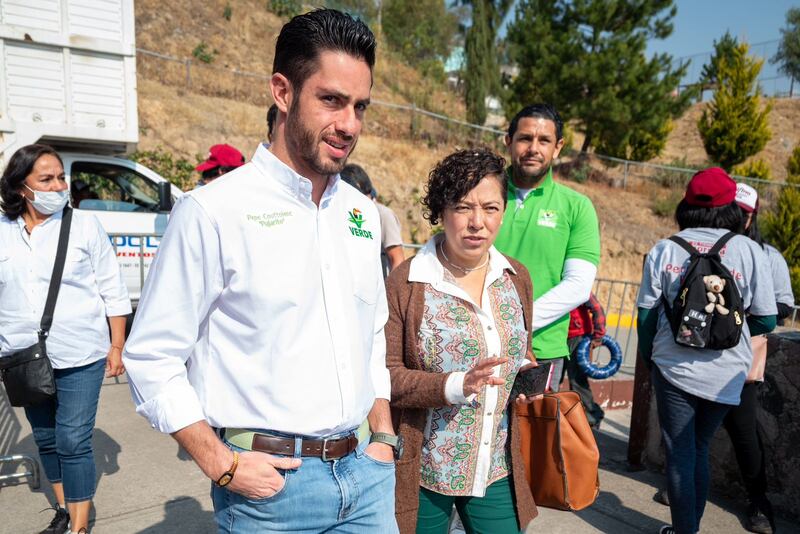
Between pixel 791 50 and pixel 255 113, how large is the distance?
41.2 metres

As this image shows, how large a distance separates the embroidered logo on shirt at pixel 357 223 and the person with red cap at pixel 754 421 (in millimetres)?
2436

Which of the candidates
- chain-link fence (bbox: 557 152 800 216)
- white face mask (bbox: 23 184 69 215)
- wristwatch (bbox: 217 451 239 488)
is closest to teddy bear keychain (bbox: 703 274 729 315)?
wristwatch (bbox: 217 451 239 488)

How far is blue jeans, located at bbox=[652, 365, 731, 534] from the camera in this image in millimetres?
3002

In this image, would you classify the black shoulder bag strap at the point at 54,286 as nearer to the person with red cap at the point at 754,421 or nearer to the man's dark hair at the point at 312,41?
the man's dark hair at the point at 312,41

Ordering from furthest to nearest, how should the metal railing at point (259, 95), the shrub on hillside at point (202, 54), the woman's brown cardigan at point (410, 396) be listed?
the shrub on hillside at point (202, 54), the metal railing at point (259, 95), the woman's brown cardigan at point (410, 396)

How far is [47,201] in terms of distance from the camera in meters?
3.07

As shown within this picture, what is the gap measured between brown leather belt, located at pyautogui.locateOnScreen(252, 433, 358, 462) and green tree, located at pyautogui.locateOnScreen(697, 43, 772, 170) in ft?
85.5

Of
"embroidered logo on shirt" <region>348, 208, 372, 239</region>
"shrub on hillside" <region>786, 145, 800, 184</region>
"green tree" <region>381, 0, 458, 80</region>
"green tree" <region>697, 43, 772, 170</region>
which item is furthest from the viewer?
"green tree" <region>381, 0, 458, 80</region>

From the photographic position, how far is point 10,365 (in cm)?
295

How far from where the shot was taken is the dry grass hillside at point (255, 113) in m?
17.6

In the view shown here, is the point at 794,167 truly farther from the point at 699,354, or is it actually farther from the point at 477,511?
the point at 477,511

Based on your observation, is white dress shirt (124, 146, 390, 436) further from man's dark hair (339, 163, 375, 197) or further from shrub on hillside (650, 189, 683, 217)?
shrub on hillside (650, 189, 683, 217)

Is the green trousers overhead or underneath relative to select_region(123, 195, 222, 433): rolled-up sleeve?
underneath

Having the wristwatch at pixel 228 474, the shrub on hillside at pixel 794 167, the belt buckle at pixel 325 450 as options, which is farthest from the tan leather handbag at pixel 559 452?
the shrub on hillside at pixel 794 167
